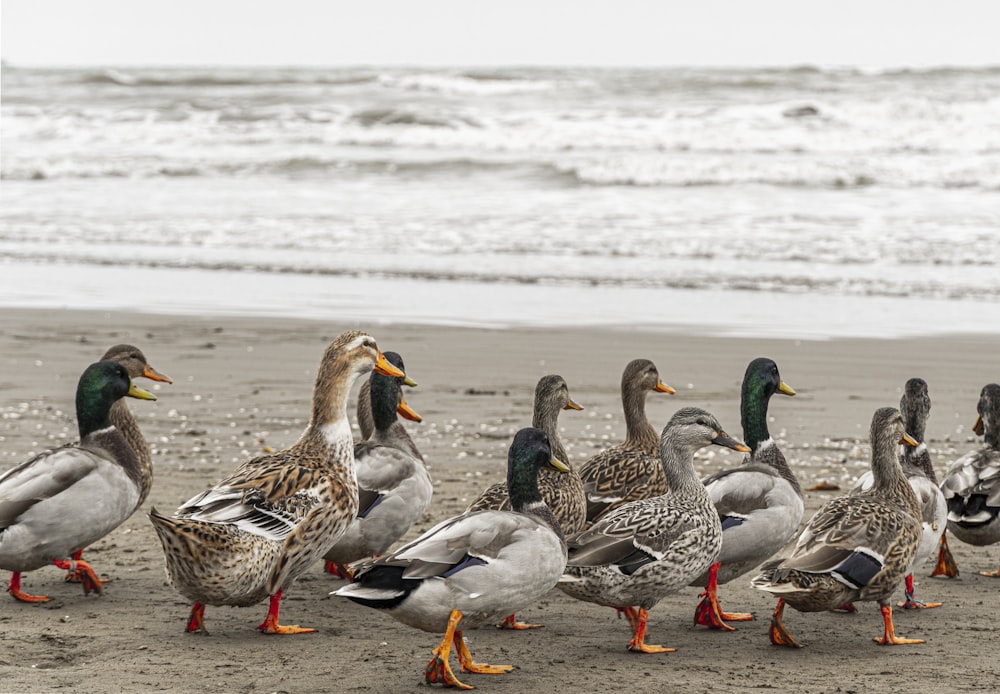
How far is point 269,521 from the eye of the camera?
18.1 feet

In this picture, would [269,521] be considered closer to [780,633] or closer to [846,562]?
[780,633]

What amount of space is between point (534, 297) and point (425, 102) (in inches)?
1039

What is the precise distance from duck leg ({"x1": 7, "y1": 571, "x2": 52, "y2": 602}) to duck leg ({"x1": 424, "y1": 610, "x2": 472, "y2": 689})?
2.07 metres

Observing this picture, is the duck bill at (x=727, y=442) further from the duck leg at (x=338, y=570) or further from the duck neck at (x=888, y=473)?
the duck leg at (x=338, y=570)

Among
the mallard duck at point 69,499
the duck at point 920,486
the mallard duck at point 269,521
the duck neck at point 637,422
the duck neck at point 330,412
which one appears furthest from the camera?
the duck neck at point 637,422

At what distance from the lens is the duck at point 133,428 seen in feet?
21.1

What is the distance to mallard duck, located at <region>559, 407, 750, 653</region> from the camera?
5441 mm

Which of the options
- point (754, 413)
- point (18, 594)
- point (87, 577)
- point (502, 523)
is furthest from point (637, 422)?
point (18, 594)

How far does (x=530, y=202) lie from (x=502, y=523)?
1898 centimetres

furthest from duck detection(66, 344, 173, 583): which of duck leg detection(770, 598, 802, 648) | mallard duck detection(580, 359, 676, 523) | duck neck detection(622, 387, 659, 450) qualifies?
duck leg detection(770, 598, 802, 648)

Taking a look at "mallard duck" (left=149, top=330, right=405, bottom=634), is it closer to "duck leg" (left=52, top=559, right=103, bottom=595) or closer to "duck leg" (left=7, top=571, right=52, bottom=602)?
"duck leg" (left=52, top=559, right=103, bottom=595)

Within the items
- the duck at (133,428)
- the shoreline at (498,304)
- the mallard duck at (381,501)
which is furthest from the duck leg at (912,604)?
the shoreline at (498,304)

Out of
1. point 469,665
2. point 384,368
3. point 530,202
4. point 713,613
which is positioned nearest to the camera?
point 469,665

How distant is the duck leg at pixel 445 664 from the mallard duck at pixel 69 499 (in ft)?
6.24
